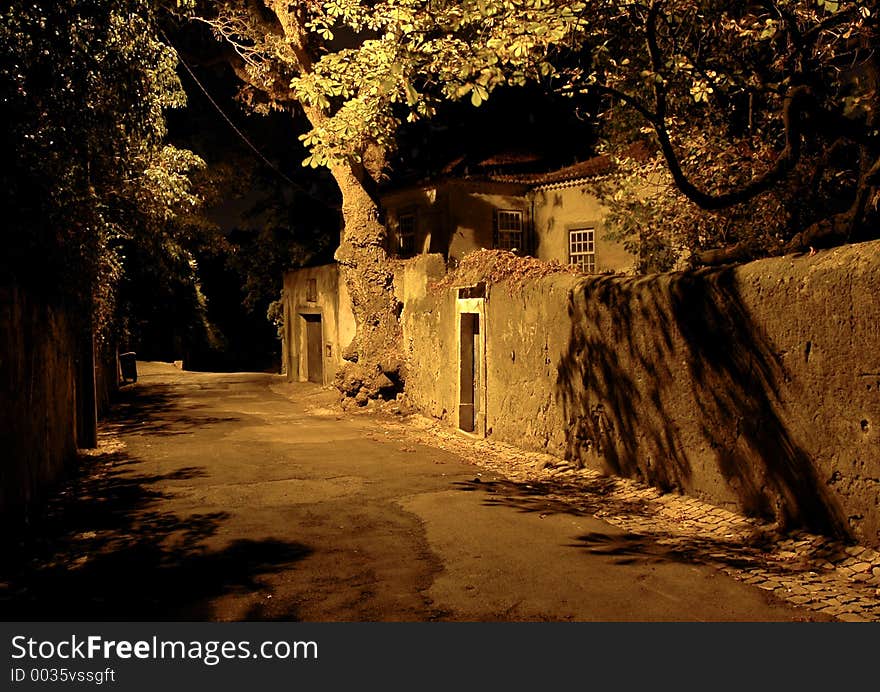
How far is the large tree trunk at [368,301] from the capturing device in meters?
17.2

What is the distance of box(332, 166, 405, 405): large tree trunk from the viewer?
17.2m

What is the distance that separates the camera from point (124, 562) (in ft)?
20.0

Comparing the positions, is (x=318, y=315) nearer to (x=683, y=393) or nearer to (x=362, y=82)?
(x=362, y=82)

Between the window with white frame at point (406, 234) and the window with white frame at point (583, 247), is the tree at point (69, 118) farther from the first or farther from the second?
the window with white frame at point (583, 247)

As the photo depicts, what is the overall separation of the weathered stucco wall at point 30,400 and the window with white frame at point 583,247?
50.7 feet

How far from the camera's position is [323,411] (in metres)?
17.9

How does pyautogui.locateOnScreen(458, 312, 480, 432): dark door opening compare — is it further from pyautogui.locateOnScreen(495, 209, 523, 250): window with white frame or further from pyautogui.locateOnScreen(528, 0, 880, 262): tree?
pyautogui.locateOnScreen(495, 209, 523, 250): window with white frame

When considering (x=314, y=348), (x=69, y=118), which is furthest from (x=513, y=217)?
(x=69, y=118)

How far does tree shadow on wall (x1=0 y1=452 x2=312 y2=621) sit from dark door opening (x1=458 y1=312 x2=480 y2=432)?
6440 millimetres

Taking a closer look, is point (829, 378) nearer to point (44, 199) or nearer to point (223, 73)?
point (44, 199)

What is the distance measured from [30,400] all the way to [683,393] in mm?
6718

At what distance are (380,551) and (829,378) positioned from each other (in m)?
4.01

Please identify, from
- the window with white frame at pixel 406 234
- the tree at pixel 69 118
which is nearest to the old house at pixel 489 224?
the window with white frame at pixel 406 234

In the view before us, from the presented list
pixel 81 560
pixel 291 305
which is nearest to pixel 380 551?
pixel 81 560
